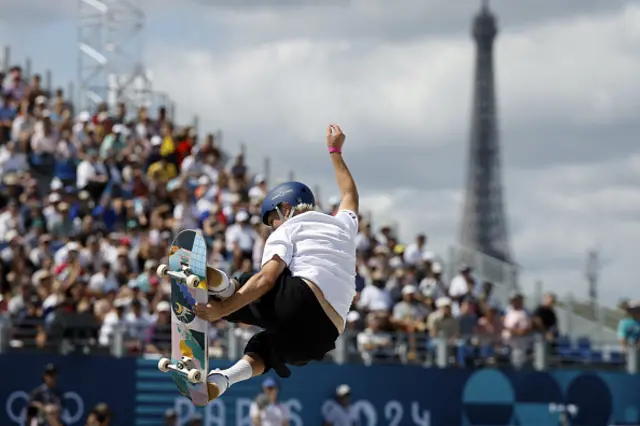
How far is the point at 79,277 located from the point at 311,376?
15.9ft

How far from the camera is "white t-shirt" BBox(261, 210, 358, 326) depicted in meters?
11.9

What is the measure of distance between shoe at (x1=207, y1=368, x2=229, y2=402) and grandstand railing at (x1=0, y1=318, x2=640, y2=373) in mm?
10345

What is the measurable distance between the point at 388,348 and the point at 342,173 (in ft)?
39.9

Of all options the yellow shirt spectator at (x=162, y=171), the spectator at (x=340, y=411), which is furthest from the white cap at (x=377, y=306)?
the yellow shirt spectator at (x=162, y=171)

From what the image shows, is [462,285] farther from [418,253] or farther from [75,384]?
[75,384]

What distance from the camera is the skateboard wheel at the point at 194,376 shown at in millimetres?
11844

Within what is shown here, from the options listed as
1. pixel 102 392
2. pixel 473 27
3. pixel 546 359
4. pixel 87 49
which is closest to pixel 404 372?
pixel 546 359

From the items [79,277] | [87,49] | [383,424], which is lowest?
[383,424]

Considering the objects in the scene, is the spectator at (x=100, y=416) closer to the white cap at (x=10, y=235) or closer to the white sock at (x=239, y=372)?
the white cap at (x=10, y=235)

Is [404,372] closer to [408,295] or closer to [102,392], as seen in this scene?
[408,295]

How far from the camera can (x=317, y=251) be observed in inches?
471

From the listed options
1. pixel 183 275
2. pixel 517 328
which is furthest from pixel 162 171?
pixel 183 275

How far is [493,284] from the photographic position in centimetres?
2783

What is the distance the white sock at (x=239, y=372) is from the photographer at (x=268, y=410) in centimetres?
1109
